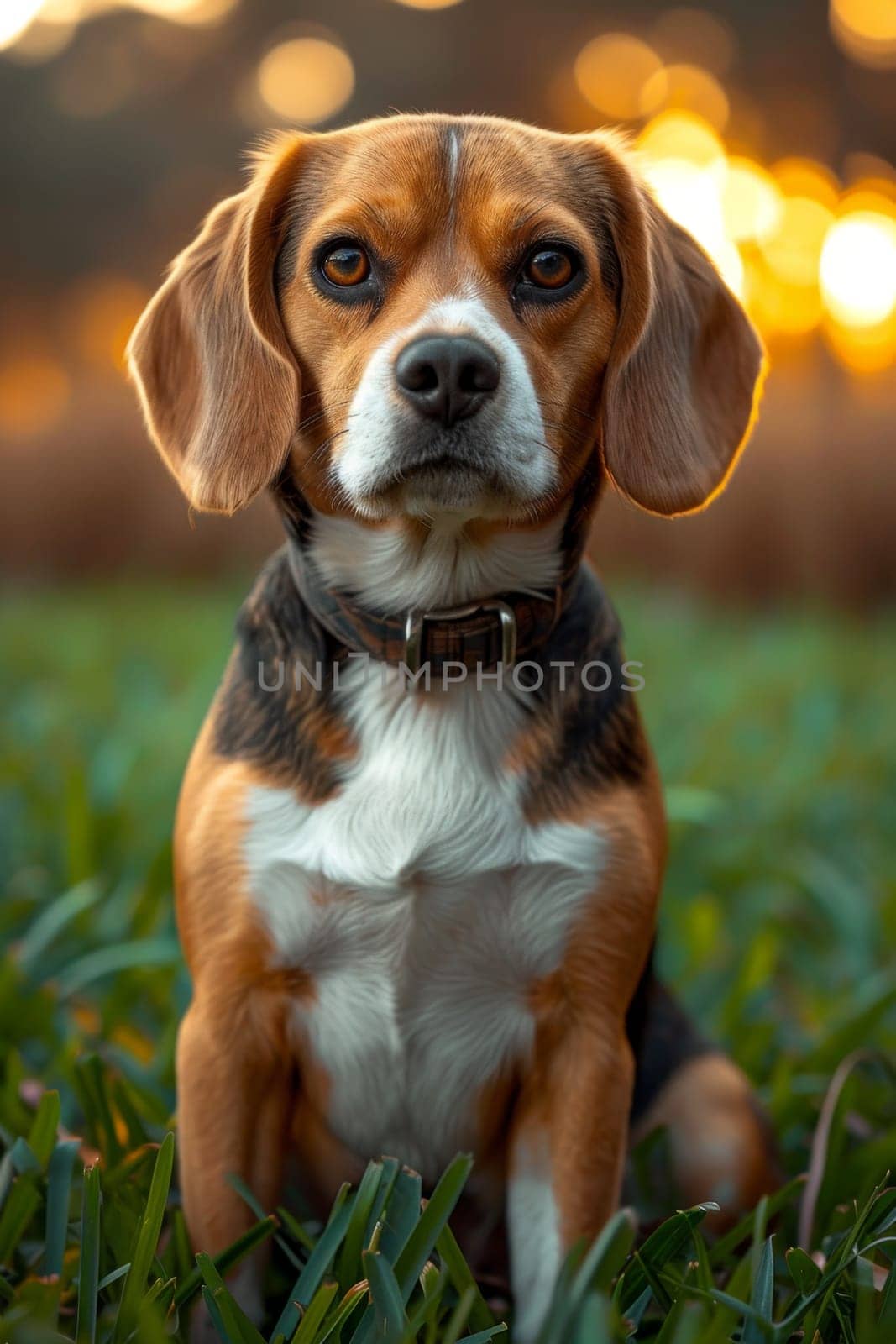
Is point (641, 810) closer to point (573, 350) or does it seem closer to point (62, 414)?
point (573, 350)

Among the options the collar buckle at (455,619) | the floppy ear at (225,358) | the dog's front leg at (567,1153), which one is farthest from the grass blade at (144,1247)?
the floppy ear at (225,358)

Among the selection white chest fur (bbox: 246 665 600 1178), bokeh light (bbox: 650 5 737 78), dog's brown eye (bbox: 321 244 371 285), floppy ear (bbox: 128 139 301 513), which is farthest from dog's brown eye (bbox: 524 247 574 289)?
bokeh light (bbox: 650 5 737 78)

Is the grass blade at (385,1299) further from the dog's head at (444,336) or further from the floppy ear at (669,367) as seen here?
the floppy ear at (669,367)

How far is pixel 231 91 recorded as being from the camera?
1445cm

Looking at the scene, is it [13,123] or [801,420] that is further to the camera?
[13,123]

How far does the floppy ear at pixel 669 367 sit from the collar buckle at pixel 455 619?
0.31 meters

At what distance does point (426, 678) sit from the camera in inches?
88.3

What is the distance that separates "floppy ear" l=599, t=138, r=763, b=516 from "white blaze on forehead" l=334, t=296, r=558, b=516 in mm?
244

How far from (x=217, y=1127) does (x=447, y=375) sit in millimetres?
1239

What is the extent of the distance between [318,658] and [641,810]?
1.98ft

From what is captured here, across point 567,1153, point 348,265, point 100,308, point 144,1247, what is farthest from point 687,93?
point 144,1247

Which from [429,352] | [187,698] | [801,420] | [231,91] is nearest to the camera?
[429,352]

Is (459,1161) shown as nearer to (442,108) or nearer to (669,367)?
(669,367)

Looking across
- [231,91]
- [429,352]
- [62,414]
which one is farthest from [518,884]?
[231,91]
